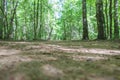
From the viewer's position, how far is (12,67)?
12.5 feet

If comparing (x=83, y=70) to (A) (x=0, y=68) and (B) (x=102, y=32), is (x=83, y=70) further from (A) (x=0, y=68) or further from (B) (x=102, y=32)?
(B) (x=102, y=32)

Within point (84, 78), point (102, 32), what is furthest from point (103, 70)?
point (102, 32)

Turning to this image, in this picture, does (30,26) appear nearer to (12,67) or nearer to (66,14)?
(66,14)

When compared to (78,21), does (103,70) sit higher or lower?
lower

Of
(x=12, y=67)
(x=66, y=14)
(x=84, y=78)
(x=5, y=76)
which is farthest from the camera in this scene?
(x=66, y=14)

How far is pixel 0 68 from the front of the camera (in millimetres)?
3746

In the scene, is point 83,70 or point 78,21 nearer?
point 83,70

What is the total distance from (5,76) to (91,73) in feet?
3.68

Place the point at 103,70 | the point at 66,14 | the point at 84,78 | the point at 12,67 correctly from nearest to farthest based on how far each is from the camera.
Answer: the point at 84,78 < the point at 103,70 < the point at 12,67 < the point at 66,14

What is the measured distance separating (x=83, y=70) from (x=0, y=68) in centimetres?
122

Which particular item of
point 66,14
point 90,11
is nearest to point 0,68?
point 90,11

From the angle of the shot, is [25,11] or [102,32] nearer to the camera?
[102,32]

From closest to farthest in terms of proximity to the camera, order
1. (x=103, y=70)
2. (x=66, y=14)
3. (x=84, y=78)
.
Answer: (x=84, y=78) < (x=103, y=70) < (x=66, y=14)

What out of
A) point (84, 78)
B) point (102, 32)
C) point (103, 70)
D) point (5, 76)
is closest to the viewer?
point (84, 78)
